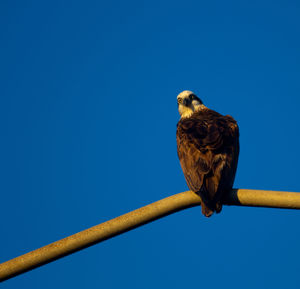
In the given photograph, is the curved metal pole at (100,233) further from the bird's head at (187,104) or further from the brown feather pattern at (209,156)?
the bird's head at (187,104)

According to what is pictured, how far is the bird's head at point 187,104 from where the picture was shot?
8859 mm

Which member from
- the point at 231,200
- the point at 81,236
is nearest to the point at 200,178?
the point at 231,200

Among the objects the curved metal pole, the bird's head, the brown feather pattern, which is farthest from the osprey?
the bird's head

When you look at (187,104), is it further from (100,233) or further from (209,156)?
(100,233)

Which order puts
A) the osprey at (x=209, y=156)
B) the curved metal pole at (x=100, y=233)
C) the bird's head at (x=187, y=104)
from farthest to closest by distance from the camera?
the bird's head at (x=187, y=104) → the osprey at (x=209, y=156) → the curved metal pole at (x=100, y=233)

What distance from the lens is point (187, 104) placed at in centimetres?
888

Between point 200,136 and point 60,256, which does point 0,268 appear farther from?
point 200,136

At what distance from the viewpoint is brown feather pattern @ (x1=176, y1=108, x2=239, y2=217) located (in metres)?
5.11

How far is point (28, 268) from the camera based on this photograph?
3344 millimetres

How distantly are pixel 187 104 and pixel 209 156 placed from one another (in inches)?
140

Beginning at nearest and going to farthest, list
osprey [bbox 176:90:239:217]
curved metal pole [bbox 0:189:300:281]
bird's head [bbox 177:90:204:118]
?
curved metal pole [bbox 0:189:300:281] < osprey [bbox 176:90:239:217] < bird's head [bbox 177:90:204:118]

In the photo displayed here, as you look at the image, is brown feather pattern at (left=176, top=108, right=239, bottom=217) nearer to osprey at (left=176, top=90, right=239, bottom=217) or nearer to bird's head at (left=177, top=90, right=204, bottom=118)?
osprey at (left=176, top=90, right=239, bottom=217)

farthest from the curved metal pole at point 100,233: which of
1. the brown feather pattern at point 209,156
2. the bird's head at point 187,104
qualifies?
the bird's head at point 187,104

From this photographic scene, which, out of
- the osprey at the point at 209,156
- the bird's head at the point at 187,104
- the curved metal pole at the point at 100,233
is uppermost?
the bird's head at the point at 187,104
